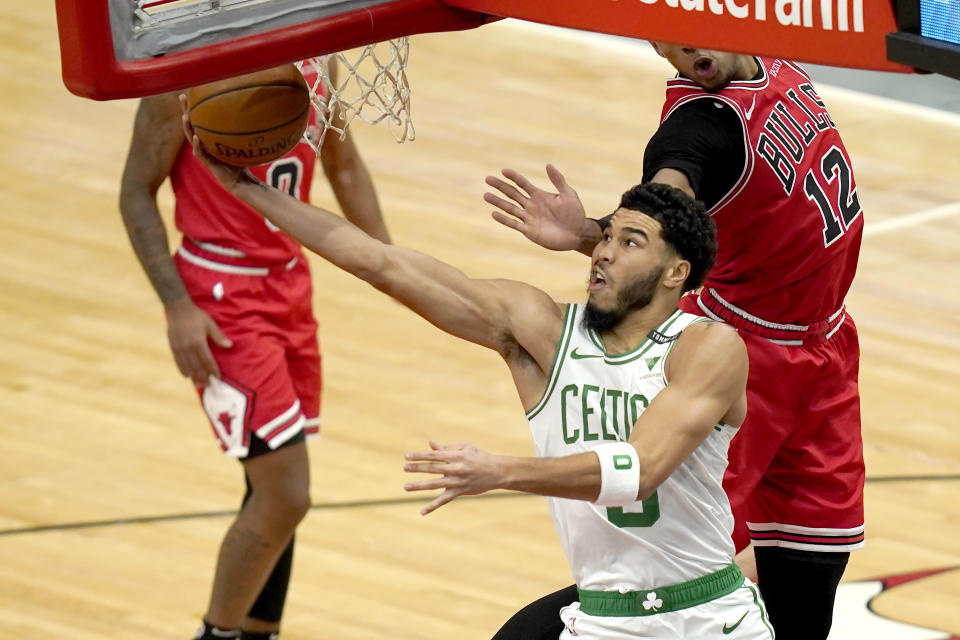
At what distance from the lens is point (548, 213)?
179 inches

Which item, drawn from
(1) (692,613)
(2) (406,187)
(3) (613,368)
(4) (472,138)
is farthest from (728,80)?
(4) (472,138)

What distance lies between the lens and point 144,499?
706cm

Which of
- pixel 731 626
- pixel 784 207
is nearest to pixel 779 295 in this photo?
pixel 784 207

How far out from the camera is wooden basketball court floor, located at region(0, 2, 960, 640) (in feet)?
21.2

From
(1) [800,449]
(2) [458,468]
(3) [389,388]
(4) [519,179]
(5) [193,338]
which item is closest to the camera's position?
(2) [458,468]

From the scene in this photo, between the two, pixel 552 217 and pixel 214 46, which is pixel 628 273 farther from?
pixel 214 46

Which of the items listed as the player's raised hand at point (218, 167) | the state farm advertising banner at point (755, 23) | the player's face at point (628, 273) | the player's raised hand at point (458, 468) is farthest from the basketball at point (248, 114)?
the player's raised hand at point (458, 468)

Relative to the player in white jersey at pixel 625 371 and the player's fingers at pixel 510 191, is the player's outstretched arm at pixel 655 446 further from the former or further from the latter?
the player's fingers at pixel 510 191

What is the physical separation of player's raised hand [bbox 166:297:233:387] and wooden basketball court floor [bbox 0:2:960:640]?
3.29 feet

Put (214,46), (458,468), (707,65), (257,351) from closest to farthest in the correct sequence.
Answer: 1. (458,468)
2. (214,46)
3. (707,65)
4. (257,351)

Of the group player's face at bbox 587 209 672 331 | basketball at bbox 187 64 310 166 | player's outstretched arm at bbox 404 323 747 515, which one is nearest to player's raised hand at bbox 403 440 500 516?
player's outstretched arm at bbox 404 323 747 515

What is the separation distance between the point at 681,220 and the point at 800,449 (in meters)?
1.14

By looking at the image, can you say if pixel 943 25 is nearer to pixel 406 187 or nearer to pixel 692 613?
pixel 692 613

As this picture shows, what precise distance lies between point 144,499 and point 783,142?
10.9 ft
